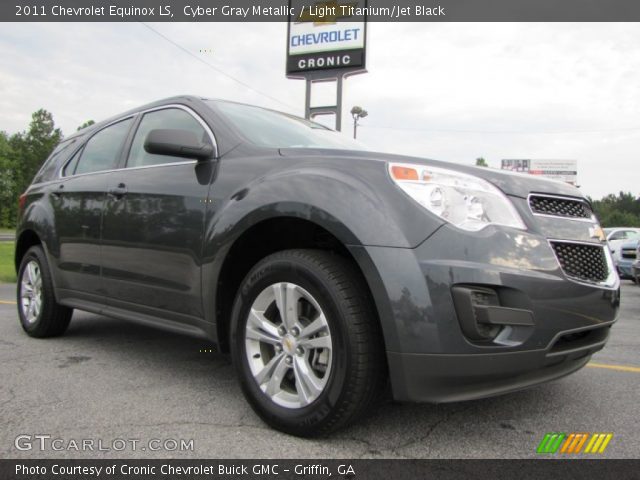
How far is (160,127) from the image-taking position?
358 centimetres

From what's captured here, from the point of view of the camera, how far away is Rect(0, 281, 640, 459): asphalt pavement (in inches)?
87.5

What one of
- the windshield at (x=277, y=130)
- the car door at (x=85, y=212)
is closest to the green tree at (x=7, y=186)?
the car door at (x=85, y=212)

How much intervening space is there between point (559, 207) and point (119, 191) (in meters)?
2.65

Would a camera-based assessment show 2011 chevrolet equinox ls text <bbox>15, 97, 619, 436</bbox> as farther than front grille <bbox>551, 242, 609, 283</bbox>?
No

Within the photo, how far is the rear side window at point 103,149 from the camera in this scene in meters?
3.90

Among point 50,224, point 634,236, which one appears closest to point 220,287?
point 50,224

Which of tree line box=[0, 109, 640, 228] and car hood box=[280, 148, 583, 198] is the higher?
tree line box=[0, 109, 640, 228]

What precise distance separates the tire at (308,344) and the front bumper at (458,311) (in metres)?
0.11

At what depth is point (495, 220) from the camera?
86.2 inches

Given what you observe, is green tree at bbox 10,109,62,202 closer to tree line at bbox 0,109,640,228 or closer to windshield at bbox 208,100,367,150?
tree line at bbox 0,109,640,228

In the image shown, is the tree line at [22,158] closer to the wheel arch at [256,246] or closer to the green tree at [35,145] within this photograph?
the green tree at [35,145]

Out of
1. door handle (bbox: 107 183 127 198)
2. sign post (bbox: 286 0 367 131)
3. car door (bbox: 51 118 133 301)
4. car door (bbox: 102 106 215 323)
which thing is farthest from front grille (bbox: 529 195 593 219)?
sign post (bbox: 286 0 367 131)

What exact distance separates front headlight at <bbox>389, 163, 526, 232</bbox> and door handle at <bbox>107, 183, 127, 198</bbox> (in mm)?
1972
